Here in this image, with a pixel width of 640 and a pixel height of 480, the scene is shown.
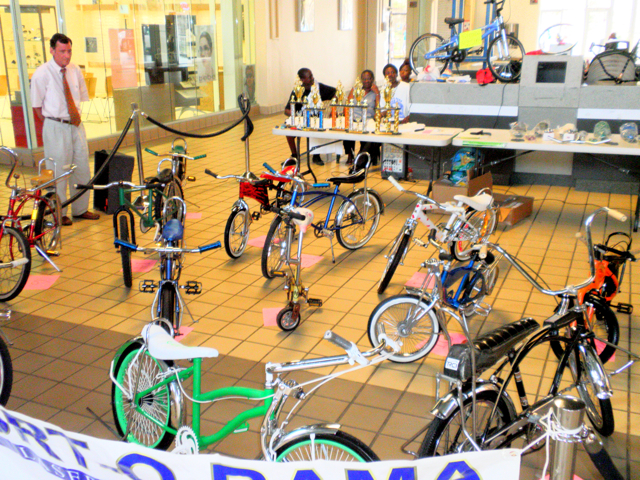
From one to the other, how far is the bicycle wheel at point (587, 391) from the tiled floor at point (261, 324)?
0.33 ft

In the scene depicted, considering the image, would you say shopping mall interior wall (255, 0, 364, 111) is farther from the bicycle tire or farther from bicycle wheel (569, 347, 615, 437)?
bicycle wheel (569, 347, 615, 437)

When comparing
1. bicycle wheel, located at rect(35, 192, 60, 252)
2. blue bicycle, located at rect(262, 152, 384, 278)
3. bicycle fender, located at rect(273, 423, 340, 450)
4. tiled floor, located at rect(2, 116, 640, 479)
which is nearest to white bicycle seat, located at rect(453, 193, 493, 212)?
tiled floor, located at rect(2, 116, 640, 479)

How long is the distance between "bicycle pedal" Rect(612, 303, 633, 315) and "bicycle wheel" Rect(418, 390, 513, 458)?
224cm

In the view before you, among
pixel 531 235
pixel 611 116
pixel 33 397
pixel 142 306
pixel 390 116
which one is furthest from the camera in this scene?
pixel 611 116

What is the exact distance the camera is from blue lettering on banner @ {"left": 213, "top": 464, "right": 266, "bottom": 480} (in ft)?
5.01

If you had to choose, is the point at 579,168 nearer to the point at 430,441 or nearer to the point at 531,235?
the point at 531,235

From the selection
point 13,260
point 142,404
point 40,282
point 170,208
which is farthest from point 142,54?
point 142,404

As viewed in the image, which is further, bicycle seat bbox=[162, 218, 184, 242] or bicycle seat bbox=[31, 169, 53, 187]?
bicycle seat bbox=[31, 169, 53, 187]

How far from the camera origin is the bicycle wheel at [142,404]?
2680 mm

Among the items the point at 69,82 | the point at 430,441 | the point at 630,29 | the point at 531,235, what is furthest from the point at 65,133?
the point at 630,29

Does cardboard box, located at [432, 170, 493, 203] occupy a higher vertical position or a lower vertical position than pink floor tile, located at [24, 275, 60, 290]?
higher

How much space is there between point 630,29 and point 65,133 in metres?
18.9

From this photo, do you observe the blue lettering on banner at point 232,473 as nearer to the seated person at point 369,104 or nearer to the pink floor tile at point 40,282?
the pink floor tile at point 40,282

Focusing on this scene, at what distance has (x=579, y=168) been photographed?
25.4 ft
